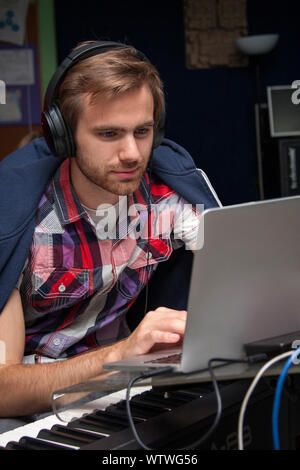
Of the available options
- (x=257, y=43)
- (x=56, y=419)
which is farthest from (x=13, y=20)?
(x=56, y=419)

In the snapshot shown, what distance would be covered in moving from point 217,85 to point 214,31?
1.32 feet

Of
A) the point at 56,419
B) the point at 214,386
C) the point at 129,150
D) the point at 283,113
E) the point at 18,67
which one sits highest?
the point at 18,67

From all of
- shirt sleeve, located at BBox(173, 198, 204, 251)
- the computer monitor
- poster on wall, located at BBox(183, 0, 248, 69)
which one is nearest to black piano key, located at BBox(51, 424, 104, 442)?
shirt sleeve, located at BBox(173, 198, 204, 251)

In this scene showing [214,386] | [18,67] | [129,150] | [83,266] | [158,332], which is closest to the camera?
[214,386]

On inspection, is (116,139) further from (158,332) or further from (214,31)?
(214,31)

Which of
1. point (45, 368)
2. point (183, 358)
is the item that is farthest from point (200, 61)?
point (183, 358)

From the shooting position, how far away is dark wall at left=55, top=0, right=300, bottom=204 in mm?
4766

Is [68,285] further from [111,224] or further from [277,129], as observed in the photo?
[277,129]

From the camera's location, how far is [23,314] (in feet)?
4.53

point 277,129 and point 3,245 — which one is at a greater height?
point 277,129

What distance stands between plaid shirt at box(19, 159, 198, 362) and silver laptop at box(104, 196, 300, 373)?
542 mm

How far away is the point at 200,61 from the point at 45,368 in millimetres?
4032

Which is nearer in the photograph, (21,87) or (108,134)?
(108,134)

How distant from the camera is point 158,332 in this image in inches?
36.0
